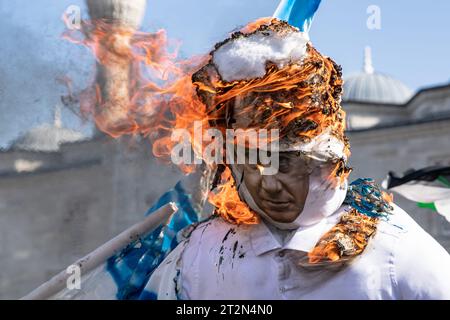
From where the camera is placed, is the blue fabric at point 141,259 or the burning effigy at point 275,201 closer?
the burning effigy at point 275,201

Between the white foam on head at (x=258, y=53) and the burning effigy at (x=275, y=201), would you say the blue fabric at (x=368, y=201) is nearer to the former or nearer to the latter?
the burning effigy at (x=275, y=201)

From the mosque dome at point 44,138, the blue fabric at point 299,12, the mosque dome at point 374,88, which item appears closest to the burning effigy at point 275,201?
the blue fabric at point 299,12

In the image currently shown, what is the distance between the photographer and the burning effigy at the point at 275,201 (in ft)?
14.1

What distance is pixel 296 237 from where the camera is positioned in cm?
440

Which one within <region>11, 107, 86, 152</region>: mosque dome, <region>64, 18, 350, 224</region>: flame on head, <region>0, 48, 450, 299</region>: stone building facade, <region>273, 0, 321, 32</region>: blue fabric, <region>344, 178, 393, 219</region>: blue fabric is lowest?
<region>0, 48, 450, 299</region>: stone building facade

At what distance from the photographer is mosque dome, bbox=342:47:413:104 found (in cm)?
3228

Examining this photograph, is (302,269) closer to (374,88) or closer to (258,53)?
(258,53)

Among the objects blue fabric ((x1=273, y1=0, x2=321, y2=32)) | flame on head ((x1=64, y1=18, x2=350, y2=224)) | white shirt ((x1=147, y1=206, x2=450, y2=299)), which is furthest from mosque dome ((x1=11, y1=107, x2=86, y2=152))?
white shirt ((x1=147, y1=206, x2=450, y2=299))

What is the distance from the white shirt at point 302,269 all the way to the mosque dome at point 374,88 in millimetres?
27330

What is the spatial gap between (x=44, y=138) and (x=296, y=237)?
9.86 metres

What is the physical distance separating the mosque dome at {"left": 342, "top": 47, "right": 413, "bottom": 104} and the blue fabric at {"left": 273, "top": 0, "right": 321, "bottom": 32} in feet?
88.0

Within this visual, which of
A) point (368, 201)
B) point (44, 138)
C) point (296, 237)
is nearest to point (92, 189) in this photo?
point (44, 138)

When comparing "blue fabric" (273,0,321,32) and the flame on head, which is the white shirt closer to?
the flame on head

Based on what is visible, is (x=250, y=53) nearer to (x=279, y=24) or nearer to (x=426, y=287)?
(x=279, y=24)
